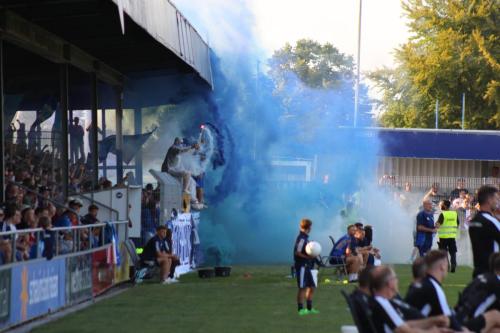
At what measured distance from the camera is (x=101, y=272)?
20.5 meters

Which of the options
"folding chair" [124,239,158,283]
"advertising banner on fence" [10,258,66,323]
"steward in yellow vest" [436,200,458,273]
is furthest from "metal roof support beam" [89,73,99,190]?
"advertising banner on fence" [10,258,66,323]

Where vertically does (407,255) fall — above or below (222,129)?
below

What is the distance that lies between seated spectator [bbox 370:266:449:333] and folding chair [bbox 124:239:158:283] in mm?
14978

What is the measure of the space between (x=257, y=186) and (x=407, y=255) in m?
4.79

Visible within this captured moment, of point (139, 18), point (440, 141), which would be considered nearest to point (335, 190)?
point (440, 141)

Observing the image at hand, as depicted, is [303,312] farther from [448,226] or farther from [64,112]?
[448,226]

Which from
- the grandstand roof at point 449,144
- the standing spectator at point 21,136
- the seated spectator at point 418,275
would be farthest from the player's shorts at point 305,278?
the grandstand roof at point 449,144

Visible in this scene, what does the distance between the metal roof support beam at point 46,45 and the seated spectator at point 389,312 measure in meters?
12.5

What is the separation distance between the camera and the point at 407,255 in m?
33.2

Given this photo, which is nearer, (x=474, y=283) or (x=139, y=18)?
(x=474, y=283)

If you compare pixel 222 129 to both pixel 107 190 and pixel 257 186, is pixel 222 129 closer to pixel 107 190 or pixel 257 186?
pixel 257 186

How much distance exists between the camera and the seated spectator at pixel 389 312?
861 cm

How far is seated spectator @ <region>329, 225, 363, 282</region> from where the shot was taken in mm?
23844

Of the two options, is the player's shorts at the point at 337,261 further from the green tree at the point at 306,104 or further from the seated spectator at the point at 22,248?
the seated spectator at the point at 22,248
